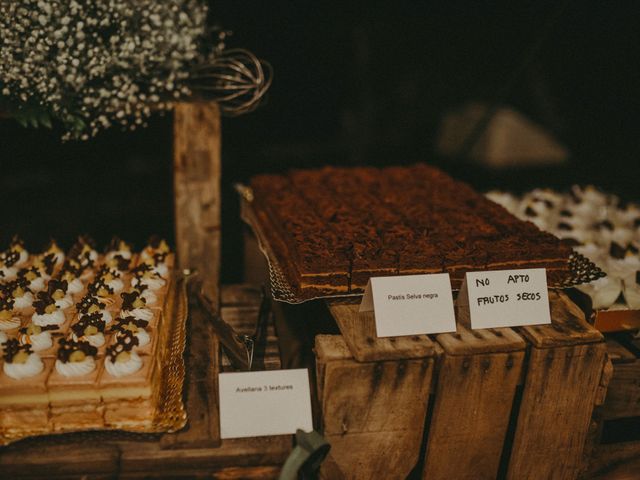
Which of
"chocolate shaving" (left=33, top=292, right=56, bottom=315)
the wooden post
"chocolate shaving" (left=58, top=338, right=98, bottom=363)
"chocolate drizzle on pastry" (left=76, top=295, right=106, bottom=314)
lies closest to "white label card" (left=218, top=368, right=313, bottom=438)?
"chocolate shaving" (left=58, top=338, right=98, bottom=363)

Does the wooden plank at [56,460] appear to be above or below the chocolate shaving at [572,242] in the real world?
below

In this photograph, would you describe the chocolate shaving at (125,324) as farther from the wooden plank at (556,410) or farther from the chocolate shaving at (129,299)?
the wooden plank at (556,410)

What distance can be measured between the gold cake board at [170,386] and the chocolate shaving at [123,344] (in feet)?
0.64

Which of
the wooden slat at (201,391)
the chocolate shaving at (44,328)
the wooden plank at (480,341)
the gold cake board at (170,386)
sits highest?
the wooden plank at (480,341)

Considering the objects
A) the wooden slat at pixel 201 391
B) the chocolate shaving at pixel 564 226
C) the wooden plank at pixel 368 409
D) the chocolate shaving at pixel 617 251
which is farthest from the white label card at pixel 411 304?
the chocolate shaving at pixel 564 226

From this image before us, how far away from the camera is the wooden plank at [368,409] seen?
185cm

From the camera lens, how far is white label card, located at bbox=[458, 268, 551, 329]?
2023 mm

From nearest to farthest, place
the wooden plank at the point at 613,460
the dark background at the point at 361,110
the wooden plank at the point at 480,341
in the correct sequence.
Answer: the wooden plank at the point at 480,341, the wooden plank at the point at 613,460, the dark background at the point at 361,110

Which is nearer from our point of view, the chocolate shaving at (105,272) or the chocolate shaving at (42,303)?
the chocolate shaving at (42,303)

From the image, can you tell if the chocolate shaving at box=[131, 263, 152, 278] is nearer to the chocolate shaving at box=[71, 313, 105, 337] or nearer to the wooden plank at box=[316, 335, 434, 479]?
the chocolate shaving at box=[71, 313, 105, 337]

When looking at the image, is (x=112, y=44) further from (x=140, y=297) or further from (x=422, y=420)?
(x=422, y=420)

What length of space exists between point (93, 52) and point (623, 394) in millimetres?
2613

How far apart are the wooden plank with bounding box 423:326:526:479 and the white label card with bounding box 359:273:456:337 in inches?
2.7

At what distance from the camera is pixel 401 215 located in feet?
8.97
